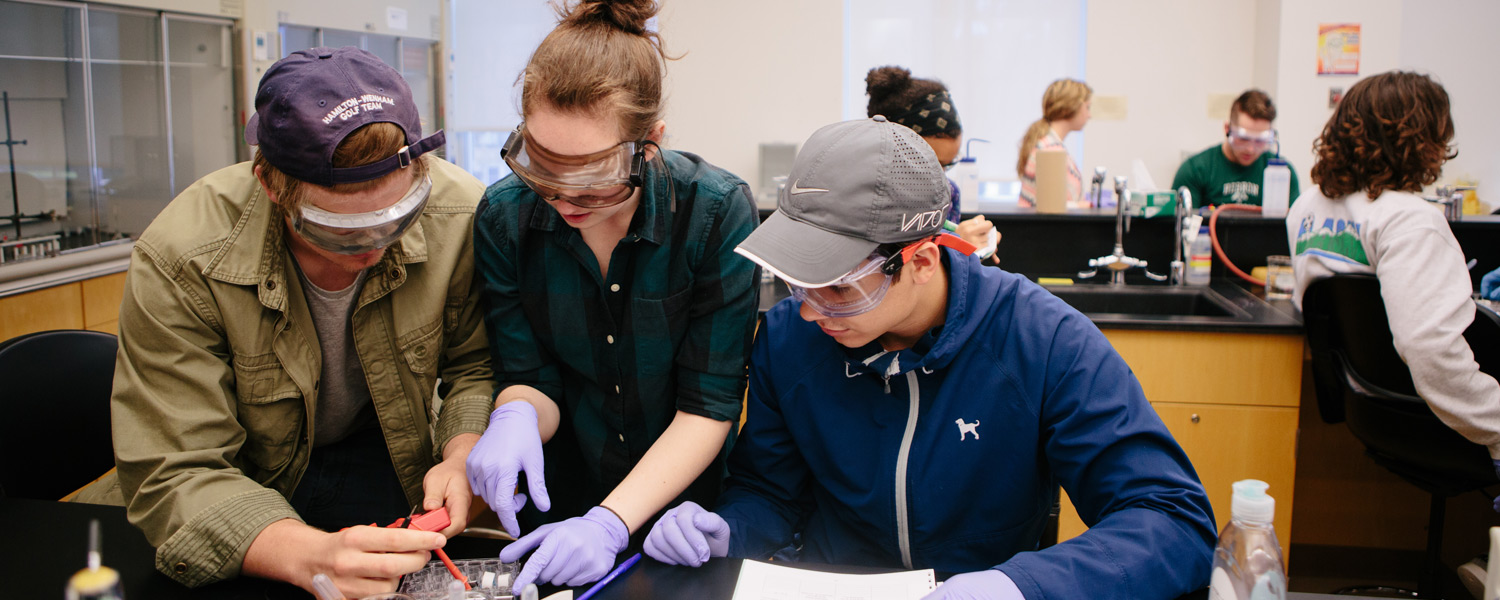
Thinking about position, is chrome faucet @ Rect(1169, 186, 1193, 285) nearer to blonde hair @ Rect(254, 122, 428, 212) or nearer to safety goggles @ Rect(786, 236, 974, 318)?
safety goggles @ Rect(786, 236, 974, 318)

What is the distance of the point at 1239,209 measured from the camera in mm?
3295

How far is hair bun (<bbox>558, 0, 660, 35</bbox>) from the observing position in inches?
51.8

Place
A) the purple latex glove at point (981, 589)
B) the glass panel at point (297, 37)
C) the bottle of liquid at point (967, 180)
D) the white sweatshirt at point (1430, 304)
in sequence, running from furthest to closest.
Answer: the glass panel at point (297, 37) → the bottle of liquid at point (967, 180) → the white sweatshirt at point (1430, 304) → the purple latex glove at point (981, 589)

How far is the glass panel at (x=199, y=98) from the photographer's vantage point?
12.6ft

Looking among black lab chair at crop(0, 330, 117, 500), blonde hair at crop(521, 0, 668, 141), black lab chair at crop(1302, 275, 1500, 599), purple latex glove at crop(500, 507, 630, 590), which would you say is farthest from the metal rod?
black lab chair at crop(1302, 275, 1500, 599)

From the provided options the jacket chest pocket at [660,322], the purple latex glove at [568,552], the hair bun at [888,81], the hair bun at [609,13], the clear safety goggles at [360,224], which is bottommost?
the purple latex glove at [568,552]

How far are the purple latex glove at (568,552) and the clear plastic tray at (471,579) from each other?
0.05 feet

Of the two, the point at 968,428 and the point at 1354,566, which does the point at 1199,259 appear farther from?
the point at 968,428

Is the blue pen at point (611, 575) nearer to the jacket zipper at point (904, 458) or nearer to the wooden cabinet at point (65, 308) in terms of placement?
the jacket zipper at point (904, 458)

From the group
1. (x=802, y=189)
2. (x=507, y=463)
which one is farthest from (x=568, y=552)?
(x=802, y=189)

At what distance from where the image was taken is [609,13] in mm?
1320

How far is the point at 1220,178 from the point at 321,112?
474cm

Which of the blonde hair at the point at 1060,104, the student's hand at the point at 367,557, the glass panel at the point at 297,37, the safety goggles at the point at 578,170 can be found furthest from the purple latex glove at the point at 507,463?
the blonde hair at the point at 1060,104

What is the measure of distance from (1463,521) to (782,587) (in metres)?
2.62
